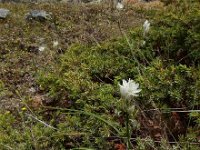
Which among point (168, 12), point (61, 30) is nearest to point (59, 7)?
point (61, 30)

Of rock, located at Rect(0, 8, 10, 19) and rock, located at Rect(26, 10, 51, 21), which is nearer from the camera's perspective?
rock, located at Rect(26, 10, 51, 21)

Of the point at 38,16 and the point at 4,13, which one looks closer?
the point at 38,16

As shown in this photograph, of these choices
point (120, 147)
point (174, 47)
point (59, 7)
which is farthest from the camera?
point (59, 7)

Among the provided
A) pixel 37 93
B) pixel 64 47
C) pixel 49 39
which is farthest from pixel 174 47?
pixel 49 39

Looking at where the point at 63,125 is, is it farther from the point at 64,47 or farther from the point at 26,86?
the point at 64,47

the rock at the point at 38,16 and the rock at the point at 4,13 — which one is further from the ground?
the rock at the point at 38,16

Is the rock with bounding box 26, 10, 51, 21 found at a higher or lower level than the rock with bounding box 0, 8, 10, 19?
higher

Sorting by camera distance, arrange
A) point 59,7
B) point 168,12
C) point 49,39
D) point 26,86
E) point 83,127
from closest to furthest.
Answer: point 83,127, point 168,12, point 26,86, point 49,39, point 59,7

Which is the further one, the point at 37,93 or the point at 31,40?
the point at 31,40

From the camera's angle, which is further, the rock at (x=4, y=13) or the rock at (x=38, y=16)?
the rock at (x=4, y=13)

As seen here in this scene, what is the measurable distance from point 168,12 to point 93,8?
508 cm

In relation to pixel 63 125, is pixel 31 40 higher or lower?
lower

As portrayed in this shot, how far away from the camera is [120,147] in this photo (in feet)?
13.1

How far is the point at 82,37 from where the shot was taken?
7906mm
